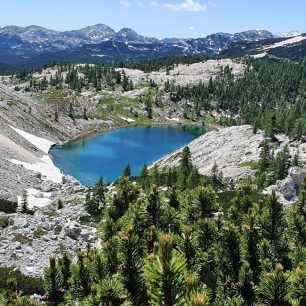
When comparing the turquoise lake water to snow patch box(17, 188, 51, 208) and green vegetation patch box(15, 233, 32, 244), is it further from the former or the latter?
green vegetation patch box(15, 233, 32, 244)

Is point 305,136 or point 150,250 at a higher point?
point 150,250

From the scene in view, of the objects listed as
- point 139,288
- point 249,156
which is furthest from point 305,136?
point 139,288

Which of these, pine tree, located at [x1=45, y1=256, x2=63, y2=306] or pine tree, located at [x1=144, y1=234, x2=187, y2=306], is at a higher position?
pine tree, located at [x1=144, y1=234, x2=187, y2=306]

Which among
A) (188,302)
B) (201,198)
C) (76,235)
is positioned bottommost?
(76,235)

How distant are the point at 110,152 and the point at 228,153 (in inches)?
2082

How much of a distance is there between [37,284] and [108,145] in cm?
13118

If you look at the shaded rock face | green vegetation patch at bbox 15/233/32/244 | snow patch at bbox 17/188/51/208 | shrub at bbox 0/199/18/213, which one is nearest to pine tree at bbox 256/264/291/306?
green vegetation patch at bbox 15/233/32/244

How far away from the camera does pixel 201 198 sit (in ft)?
88.9

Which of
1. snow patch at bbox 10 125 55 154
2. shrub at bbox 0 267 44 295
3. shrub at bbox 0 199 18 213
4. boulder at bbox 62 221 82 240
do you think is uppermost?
shrub at bbox 0 267 44 295

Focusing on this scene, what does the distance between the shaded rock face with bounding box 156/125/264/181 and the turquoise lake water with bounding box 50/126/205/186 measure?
18.2 metres

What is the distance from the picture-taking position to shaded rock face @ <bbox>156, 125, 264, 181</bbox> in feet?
329

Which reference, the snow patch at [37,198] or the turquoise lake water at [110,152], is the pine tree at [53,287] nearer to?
the snow patch at [37,198]

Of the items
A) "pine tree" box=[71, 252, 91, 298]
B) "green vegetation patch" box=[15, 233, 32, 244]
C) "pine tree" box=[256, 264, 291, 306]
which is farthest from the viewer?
"green vegetation patch" box=[15, 233, 32, 244]

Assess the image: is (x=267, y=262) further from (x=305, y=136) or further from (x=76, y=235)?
(x=305, y=136)
